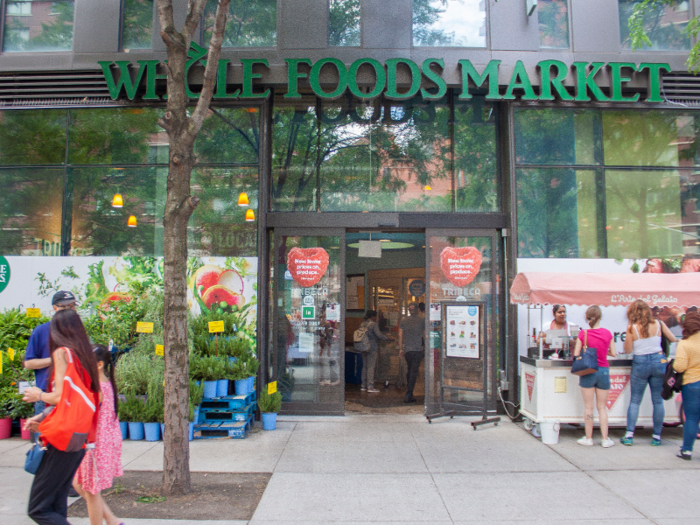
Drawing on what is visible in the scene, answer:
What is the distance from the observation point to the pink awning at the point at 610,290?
697 centimetres

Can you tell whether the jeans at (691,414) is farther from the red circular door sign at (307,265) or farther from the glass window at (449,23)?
the glass window at (449,23)

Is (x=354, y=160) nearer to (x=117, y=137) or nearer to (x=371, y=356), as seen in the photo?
(x=117, y=137)

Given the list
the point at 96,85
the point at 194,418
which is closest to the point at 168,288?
the point at 194,418

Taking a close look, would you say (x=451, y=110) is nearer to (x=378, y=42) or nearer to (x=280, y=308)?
(x=378, y=42)

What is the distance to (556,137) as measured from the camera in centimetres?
880

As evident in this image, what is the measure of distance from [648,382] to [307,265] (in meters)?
5.28

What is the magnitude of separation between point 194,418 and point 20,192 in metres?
5.13

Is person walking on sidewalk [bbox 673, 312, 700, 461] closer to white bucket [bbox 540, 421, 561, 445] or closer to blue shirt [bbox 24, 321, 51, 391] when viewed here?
white bucket [bbox 540, 421, 561, 445]

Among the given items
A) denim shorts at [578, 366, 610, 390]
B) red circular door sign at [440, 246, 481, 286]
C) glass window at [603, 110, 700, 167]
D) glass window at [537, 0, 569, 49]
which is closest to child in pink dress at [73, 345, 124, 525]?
denim shorts at [578, 366, 610, 390]

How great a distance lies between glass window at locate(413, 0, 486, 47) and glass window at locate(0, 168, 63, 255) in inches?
260

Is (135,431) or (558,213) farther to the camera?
(558,213)

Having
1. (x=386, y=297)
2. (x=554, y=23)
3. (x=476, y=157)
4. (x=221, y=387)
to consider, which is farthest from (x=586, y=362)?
(x=386, y=297)

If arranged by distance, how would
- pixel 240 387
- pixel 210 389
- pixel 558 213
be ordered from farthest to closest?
pixel 558 213
pixel 240 387
pixel 210 389

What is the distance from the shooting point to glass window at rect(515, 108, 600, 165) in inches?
346
